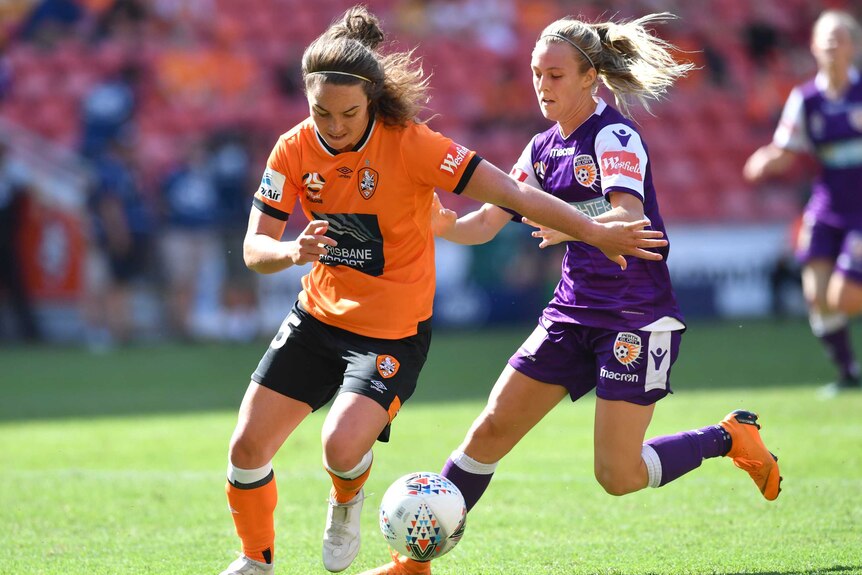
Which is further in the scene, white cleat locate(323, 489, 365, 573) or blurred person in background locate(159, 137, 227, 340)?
blurred person in background locate(159, 137, 227, 340)

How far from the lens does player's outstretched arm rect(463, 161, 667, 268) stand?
4129 mm

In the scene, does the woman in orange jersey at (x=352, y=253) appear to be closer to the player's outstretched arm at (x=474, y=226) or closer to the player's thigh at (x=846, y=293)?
the player's outstretched arm at (x=474, y=226)

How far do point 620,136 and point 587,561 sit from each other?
1.73m

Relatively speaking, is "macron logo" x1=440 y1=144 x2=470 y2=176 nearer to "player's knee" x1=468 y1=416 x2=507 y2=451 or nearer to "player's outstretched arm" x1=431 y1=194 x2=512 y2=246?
"player's outstretched arm" x1=431 y1=194 x2=512 y2=246

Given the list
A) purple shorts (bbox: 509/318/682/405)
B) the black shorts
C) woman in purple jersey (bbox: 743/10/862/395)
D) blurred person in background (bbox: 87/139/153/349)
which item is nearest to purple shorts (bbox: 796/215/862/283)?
woman in purple jersey (bbox: 743/10/862/395)

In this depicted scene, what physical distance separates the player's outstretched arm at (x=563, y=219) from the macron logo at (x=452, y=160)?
0.25ft

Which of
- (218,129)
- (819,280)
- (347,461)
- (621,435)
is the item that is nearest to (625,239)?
(621,435)

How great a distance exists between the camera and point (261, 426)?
4301 mm

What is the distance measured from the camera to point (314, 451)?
24.6 feet

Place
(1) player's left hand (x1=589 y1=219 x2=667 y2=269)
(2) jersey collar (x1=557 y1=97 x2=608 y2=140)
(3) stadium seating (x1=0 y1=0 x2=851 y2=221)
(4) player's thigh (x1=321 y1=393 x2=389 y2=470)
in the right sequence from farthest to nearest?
(3) stadium seating (x1=0 y1=0 x2=851 y2=221) < (2) jersey collar (x1=557 y1=97 x2=608 y2=140) < (4) player's thigh (x1=321 y1=393 x2=389 y2=470) < (1) player's left hand (x1=589 y1=219 x2=667 y2=269)

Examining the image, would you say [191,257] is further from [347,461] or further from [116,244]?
[347,461]

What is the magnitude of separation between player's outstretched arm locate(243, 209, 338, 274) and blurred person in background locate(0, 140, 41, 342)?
35.1ft

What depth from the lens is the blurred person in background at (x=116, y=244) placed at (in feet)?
46.9

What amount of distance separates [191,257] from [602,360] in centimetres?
1066
